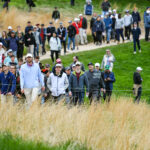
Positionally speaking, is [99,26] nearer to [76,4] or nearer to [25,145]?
[76,4]

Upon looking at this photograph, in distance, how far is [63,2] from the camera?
4044 cm

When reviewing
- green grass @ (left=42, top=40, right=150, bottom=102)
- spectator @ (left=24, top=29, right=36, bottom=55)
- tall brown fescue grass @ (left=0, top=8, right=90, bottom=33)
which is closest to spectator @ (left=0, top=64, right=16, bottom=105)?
green grass @ (left=42, top=40, right=150, bottom=102)

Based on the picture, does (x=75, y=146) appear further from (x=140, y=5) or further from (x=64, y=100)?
(x=140, y=5)

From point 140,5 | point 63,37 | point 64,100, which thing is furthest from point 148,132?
point 140,5

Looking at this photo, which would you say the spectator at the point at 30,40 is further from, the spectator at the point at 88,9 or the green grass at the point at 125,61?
the spectator at the point at 88,9

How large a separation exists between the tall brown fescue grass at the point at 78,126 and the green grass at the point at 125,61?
6194 mm

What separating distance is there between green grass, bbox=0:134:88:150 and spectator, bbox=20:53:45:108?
2.71m

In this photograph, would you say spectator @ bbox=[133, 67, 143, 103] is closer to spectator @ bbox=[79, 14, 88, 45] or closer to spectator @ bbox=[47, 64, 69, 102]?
spectator @ bbox=[47, 64, 69, 102]

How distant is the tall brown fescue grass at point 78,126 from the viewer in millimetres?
11656

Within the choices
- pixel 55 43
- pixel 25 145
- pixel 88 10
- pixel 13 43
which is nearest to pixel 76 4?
pixel 88 10

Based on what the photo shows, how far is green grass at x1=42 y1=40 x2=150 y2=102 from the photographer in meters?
21.1

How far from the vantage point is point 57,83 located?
14773 mm

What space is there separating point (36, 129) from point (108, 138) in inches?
70.0

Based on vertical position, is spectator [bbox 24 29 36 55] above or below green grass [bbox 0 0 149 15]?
below
